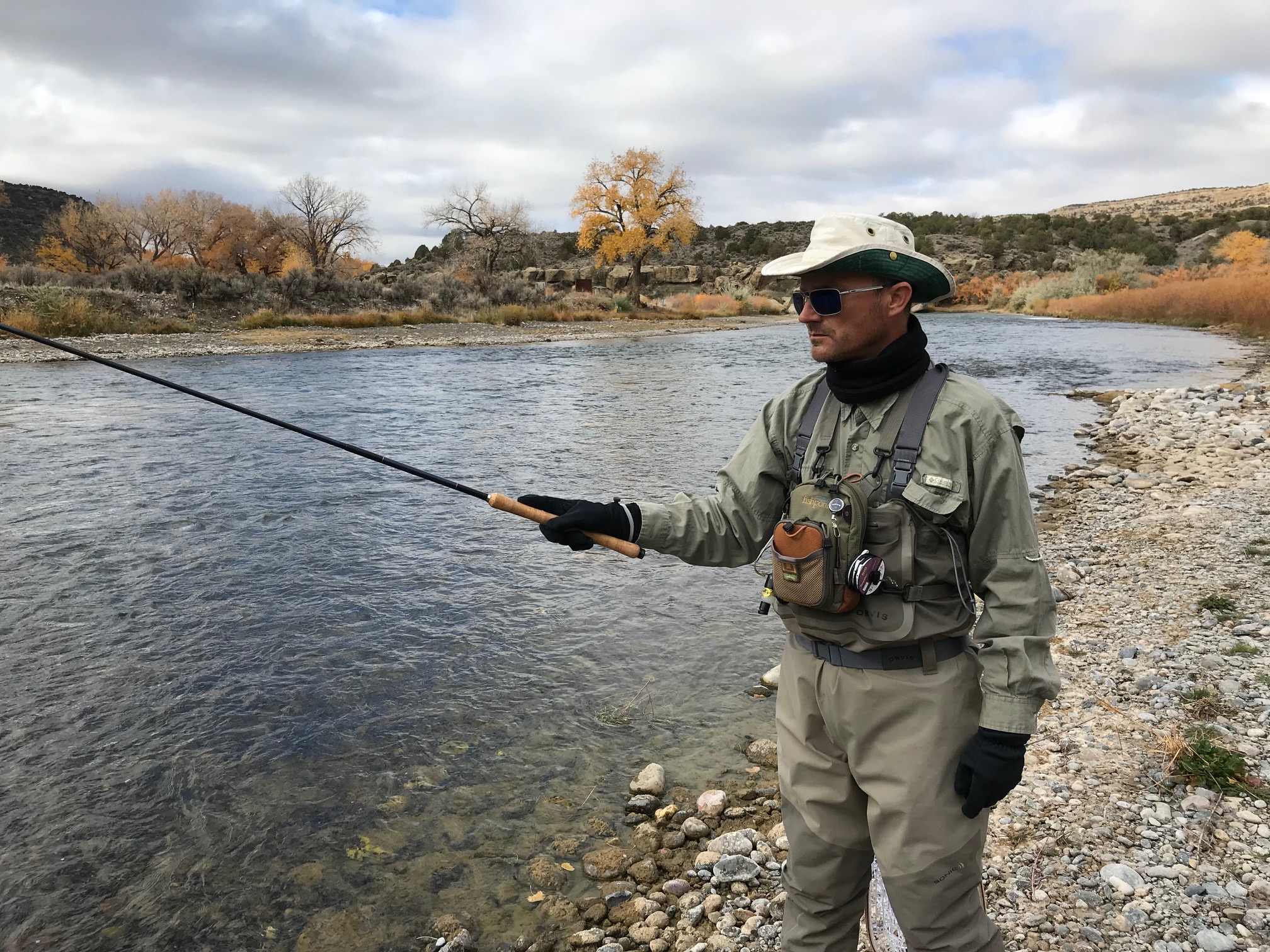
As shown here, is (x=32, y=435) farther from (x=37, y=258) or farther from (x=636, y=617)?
(x=37, y=258)

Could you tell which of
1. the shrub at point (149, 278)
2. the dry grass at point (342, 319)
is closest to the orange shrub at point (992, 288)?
the dry grass at point (342, 319)

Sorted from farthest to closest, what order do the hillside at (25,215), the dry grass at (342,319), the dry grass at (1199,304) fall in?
1. the hillside at (25,215)
2. the dry grass at (342,319)
3. the dry grass at (1199,304)

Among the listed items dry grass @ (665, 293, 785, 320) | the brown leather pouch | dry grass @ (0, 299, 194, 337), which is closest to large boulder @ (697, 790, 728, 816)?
the brown leather pouch

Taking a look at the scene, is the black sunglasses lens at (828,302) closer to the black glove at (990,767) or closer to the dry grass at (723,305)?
the black glove at (990,767)

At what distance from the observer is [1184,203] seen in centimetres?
11881

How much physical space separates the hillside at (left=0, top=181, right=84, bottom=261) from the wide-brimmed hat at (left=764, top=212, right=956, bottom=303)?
61.8 m

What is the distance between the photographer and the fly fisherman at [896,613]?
2033mm

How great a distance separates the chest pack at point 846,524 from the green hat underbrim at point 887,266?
237mm

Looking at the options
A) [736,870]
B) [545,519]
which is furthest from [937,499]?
[736,870]

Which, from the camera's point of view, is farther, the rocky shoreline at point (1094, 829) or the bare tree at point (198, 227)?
the bare tree at point (198, 227)

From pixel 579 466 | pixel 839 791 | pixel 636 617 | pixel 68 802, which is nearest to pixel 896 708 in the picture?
pixel 839 791

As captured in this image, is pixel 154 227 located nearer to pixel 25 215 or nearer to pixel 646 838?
pixel 25 215

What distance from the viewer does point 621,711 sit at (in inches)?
188

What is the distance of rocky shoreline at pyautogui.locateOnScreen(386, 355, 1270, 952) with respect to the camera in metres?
2.81
